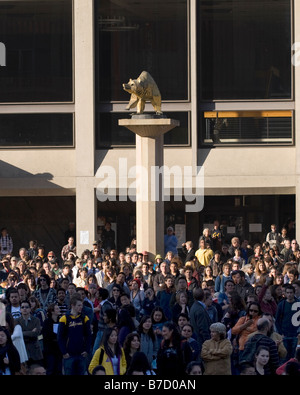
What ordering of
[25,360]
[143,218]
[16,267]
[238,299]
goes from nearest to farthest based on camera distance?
[25,360] < [238,299] < [16,267] < [143,218]

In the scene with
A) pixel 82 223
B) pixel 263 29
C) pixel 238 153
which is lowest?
pixel 82 223

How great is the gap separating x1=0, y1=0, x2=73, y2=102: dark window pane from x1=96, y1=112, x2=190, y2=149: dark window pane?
1386mm

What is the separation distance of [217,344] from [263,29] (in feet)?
73.0

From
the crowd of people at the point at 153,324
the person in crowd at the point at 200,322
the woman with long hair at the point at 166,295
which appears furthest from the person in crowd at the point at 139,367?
the woman with long hair at the point at 166,295

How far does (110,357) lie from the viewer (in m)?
12.1

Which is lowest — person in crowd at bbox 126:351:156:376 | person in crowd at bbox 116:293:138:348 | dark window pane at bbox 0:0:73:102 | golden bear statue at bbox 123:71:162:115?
person in crowd at bbox 116:293:138:348

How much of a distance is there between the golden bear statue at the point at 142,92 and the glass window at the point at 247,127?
6557 millimetres

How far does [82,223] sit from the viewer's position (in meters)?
32.6

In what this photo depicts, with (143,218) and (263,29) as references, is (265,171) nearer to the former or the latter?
(263,29)

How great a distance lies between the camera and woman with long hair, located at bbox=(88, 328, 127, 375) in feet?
39.5

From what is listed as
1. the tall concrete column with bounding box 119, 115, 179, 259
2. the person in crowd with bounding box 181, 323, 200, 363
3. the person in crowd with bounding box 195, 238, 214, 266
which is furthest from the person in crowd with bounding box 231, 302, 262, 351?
the tall concrete column with bounding box 119, 115, 179, 259

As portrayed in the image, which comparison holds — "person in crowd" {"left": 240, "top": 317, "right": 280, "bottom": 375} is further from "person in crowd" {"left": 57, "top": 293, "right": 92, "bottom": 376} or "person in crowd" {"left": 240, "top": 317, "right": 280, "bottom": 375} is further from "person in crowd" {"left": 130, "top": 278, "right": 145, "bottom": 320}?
"person in crowd" {"left": 130, "top": 278, "right": 145, "bottom": 320}

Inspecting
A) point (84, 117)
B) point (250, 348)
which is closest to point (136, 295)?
point (250, 348)
